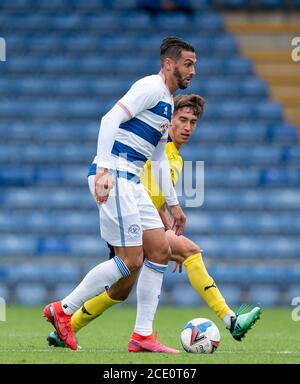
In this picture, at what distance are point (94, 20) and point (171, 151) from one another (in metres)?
10.2

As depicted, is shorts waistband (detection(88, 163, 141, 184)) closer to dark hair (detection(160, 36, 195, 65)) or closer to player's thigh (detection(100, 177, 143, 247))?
player's thigh (detection(100, 177, 143, 247))

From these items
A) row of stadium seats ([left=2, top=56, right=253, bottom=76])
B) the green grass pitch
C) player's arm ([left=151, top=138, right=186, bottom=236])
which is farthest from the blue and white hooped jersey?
row of stadium seats ([left=2, top=56, right=253, bottom=76])

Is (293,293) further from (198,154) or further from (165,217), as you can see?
(165,217)

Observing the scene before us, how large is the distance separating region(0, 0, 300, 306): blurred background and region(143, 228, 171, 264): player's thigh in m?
7.19

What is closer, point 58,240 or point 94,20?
point 58,240

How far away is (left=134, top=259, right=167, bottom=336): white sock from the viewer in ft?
22.9

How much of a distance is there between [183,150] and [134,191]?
29.2ft

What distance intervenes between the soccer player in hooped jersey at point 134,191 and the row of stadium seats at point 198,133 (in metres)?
8.92

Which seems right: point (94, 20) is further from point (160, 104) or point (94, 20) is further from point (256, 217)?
point (160, 104)

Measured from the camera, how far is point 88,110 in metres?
16.5

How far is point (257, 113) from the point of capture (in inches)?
653

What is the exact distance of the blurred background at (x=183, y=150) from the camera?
47.3 ft

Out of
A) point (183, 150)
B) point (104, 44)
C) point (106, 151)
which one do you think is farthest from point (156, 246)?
point (104, 44)

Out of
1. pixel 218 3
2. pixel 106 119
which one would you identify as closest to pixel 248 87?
pixel 218 3
